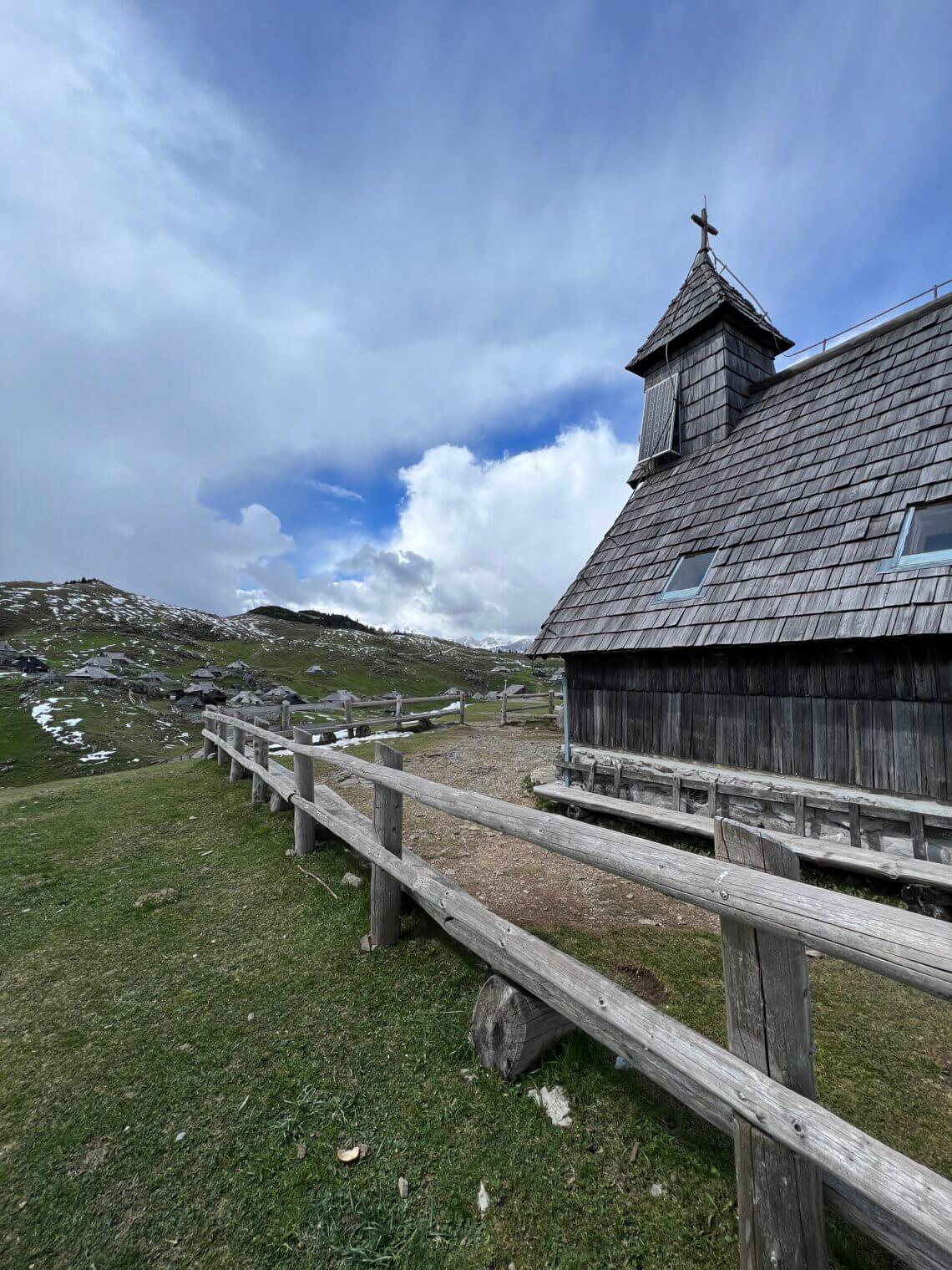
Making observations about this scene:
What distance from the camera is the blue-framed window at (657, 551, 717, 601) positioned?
871 centimetres

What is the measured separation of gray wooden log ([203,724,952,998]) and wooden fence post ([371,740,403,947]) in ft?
6.84

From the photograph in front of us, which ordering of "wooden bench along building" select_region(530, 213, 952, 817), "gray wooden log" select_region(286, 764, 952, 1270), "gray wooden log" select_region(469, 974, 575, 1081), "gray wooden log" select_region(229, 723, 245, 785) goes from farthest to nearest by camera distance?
"gray wooden log" select_region(229, 723, 245, 785) < "wooden bench along building" select_region(530, 213, 952, 817) < "gray wooden log" select_region(469, 974, 575, 1081) < "gray wooden log" select_region(286, 764, 952, 1270)

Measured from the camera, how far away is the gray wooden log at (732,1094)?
165cm

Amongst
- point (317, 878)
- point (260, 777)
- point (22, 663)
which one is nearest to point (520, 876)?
point (317, 878)

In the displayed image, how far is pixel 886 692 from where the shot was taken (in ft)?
21.2

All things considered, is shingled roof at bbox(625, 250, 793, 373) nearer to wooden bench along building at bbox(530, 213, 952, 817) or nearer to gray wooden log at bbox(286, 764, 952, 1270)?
wooden bench along building at bbox(530, 213, 952, 817)

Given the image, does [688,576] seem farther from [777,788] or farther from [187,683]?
[187,683]

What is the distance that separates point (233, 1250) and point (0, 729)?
29993 millimetres

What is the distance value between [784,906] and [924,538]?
22.2ft

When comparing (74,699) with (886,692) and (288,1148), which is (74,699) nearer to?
(288,1148)

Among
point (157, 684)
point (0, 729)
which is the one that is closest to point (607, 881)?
point (0, 729)

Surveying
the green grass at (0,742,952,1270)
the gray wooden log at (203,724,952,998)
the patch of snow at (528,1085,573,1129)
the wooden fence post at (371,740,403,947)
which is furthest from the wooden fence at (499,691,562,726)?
the gray wooden log at (203,724,952,998)

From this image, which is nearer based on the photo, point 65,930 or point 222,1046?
point 222,1046

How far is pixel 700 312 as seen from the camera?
39.5 ft
